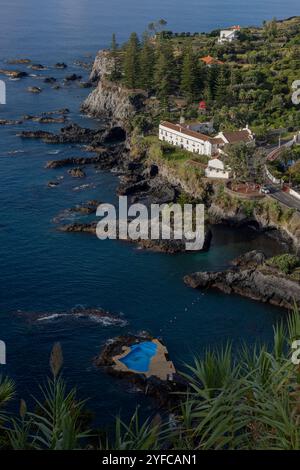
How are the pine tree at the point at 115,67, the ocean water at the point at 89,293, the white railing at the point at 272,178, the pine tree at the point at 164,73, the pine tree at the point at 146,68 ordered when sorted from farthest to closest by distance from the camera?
the pine tree at the point at 115,67 < the pine tree at the point at 146,68 < the pine tree at the point at 164,73 < the white railing at the point at 272,178 < the ocean water at the point at 89,293

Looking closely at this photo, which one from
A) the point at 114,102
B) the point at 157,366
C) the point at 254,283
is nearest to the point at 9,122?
the point at 114,102

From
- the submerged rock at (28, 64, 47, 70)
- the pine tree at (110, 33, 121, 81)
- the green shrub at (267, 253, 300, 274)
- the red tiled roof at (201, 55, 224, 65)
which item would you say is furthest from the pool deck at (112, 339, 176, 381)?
the submerged rock at (28, 64, 47, 70)

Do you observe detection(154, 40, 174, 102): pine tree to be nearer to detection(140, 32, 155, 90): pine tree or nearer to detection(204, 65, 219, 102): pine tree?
detection(140, 32, 155, 90): pine tree

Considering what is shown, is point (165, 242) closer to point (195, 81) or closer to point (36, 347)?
point (36, 347)

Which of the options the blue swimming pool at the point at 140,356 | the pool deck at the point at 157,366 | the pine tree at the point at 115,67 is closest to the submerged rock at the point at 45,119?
the pine tree at the point at 115,67

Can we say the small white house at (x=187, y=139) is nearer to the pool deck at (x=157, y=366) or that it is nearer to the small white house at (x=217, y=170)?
the small white house at (x=217, y=170)
